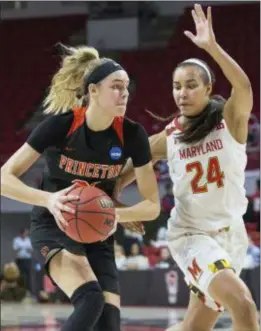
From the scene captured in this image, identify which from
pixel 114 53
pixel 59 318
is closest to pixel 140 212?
pixel 59 318

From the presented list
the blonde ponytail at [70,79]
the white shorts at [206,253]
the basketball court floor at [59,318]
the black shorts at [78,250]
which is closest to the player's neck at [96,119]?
the blonde ponytail at [70,79]

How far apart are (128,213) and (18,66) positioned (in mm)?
13694

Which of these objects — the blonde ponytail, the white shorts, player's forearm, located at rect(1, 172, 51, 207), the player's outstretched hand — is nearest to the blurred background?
the blonde ponytail

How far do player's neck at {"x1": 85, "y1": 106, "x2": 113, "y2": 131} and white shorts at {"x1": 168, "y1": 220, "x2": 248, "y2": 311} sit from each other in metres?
0.79

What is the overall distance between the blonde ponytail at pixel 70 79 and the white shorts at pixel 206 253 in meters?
1.00

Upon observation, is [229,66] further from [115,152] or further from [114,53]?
[114,53]

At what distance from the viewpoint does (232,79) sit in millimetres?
4168

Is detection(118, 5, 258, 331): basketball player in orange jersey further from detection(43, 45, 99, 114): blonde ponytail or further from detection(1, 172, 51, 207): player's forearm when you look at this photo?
detection(1, 172, 51, 207): player's forearm

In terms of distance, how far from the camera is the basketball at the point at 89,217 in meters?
3.78

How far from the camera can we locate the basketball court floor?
27.7 feet

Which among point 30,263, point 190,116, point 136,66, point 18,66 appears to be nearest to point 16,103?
point 18,66

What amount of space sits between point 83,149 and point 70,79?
597 mm

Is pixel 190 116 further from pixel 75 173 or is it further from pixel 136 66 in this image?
pixel 136 66

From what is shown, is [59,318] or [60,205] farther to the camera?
[59,318]
